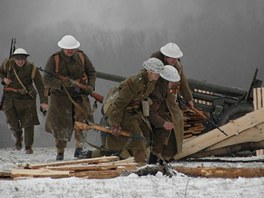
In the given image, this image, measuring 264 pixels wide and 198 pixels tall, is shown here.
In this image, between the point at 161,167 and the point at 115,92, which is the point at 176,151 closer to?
the point at 115,92

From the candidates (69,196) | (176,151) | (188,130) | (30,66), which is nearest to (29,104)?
(30,66)

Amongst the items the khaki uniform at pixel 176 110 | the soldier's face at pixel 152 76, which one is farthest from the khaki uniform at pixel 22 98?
the soldier's face at pixel 152 76

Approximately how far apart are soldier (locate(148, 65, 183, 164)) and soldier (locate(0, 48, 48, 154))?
9.34 feet

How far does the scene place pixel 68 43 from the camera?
38.6 ft

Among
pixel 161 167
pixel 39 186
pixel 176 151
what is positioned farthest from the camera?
pixel 176 151

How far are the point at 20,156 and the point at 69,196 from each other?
7.44 m

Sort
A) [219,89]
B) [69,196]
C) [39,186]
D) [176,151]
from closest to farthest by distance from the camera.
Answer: [69,196] → [39,186] → [176,151] → [219,89]

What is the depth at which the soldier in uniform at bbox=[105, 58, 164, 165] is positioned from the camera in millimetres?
9555

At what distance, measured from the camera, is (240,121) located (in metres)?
11.5

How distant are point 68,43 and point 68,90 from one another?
2.43 ft

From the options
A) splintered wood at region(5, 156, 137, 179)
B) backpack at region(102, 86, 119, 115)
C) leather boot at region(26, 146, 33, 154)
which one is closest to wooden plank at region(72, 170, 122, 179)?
splintered wood at region(5, 156, 137, 179)

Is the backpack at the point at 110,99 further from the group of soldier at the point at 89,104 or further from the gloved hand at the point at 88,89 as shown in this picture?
the gloved hand at the point at 88,89

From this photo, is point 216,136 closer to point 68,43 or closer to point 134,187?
point 68,43

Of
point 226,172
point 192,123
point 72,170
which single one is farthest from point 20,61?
point 226,172
